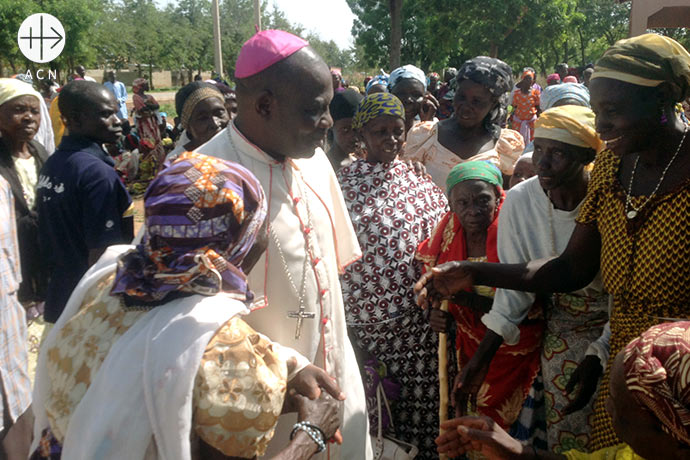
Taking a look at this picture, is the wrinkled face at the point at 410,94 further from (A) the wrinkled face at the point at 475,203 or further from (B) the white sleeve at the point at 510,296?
(B) the white sleeve at the point at 510,296

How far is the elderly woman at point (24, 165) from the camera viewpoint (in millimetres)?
3715

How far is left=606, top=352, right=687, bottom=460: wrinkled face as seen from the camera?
1383 millimetres

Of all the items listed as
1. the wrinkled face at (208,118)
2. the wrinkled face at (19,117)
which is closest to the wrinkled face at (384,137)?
the wrinkled face at (208,118)

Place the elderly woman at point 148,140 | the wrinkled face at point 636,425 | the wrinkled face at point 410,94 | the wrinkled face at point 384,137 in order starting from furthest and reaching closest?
the elderly woman at point 148,140 < the wrinkled face at point 410,94 < the wrinkled face at point 384,137 < the wrinkled face at point 636,425

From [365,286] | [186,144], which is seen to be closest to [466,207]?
[365,286]

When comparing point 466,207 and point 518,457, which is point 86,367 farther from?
point 466,207

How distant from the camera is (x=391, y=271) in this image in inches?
125

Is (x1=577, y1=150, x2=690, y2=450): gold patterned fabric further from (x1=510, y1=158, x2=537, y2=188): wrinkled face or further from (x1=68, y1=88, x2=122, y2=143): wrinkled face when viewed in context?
(x1=68, y1=88, x2=122, y2=143): wrinkled face

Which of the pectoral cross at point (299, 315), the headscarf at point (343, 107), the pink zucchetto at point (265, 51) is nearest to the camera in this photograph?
the pink zucchetto at point (265, 51)

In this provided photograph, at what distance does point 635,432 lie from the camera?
1.44 m

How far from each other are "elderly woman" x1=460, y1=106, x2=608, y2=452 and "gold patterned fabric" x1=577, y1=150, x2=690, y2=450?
291 mm

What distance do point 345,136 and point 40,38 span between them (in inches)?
386

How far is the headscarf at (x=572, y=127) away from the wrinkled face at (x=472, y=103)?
1.39 meters

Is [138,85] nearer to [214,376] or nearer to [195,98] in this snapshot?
[195,98]
